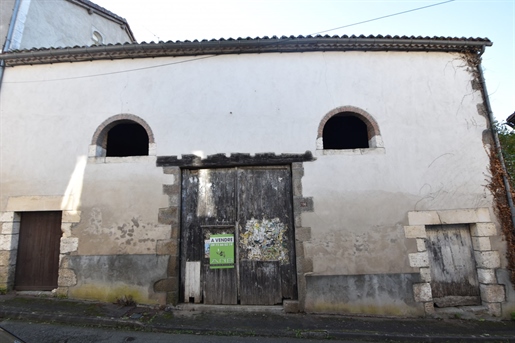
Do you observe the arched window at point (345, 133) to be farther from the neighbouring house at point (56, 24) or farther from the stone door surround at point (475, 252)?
the neighbouring house at point (56, 24)

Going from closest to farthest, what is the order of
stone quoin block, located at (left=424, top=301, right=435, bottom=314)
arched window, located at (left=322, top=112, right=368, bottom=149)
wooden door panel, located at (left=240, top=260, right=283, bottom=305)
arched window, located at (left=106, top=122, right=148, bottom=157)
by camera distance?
stone quoin block, located at (left=424, top=301, right=435, bottom=314)
wooden door panel, located at (left=240, top=260, right=283, bottom=305)
arched window, located at (left=322, top=112, right=368, bottom=149)
arched window, located at (left=106, top=122, right=148, bottom=157)

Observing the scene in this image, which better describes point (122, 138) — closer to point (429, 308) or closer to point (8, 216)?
point (8, 216)

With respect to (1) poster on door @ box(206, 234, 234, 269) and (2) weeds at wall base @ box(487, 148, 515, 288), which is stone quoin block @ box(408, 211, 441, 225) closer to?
(2) weeds at wall base @ box(487, 148, 515, 288)

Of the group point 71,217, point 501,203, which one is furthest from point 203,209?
point 501,203

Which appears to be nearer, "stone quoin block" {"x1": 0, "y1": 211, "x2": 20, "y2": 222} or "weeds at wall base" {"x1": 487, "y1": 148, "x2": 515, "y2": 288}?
"weeds at wall base" {"x1": 487, "y1": 148, "x2": 515, "y2": 288}

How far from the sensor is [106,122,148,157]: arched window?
6.82 m

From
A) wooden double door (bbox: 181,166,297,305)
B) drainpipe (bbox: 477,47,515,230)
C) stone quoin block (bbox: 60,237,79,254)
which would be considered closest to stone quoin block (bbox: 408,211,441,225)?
drainpipe (bbox: 477,47,515,230)

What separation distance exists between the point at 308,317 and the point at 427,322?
1.90 metres

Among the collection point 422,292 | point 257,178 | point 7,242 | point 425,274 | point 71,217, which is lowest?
point 422,292

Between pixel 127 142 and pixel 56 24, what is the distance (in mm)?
4101

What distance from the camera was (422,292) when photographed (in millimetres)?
4410

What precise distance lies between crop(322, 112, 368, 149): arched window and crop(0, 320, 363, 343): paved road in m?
4.82

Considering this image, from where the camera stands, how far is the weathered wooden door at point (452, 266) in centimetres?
459

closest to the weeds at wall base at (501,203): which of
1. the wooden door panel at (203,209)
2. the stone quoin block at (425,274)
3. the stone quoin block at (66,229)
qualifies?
the stone quoin block at (425,274)
